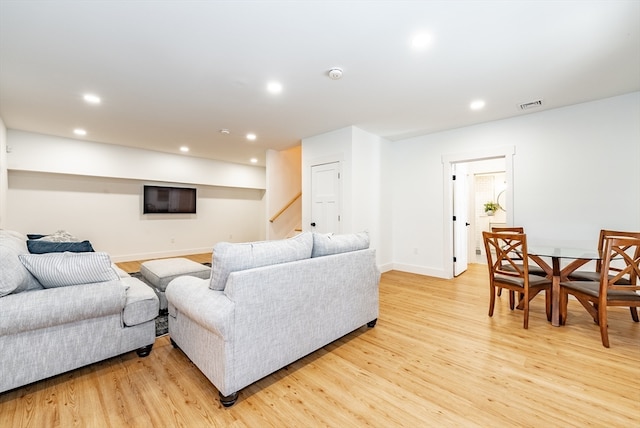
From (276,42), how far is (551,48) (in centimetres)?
228

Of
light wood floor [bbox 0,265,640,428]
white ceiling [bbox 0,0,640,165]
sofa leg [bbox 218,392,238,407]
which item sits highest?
white ceiling [bbox 0,0,640,165]

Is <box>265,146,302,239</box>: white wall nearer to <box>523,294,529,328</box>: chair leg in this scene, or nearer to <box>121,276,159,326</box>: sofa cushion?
<box>121,276,159,326</box>: sofa cushion

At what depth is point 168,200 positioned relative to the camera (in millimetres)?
6723

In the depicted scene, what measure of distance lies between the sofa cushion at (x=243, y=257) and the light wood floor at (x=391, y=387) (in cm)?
73

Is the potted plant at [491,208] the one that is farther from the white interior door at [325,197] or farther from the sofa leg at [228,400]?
the sofa leg at [228,400]

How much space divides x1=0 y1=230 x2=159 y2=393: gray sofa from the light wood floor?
164 mm

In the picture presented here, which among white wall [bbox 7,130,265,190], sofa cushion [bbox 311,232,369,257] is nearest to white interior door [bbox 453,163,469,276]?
sofa cushion [bbox 311,232,369,257]

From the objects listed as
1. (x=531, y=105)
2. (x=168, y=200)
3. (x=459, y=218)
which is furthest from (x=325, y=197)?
(x=168, y=200)

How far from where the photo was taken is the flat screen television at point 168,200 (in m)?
6.39

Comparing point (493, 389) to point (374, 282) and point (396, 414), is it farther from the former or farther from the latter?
point (374, 282)

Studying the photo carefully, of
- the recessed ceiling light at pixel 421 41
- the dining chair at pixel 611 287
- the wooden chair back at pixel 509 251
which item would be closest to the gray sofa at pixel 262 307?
the wooden chair back at pixel 509 251

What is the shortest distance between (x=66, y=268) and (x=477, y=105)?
174 inches

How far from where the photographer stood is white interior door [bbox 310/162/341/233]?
184 inches

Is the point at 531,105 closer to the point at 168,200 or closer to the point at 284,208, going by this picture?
the point at 284,208
